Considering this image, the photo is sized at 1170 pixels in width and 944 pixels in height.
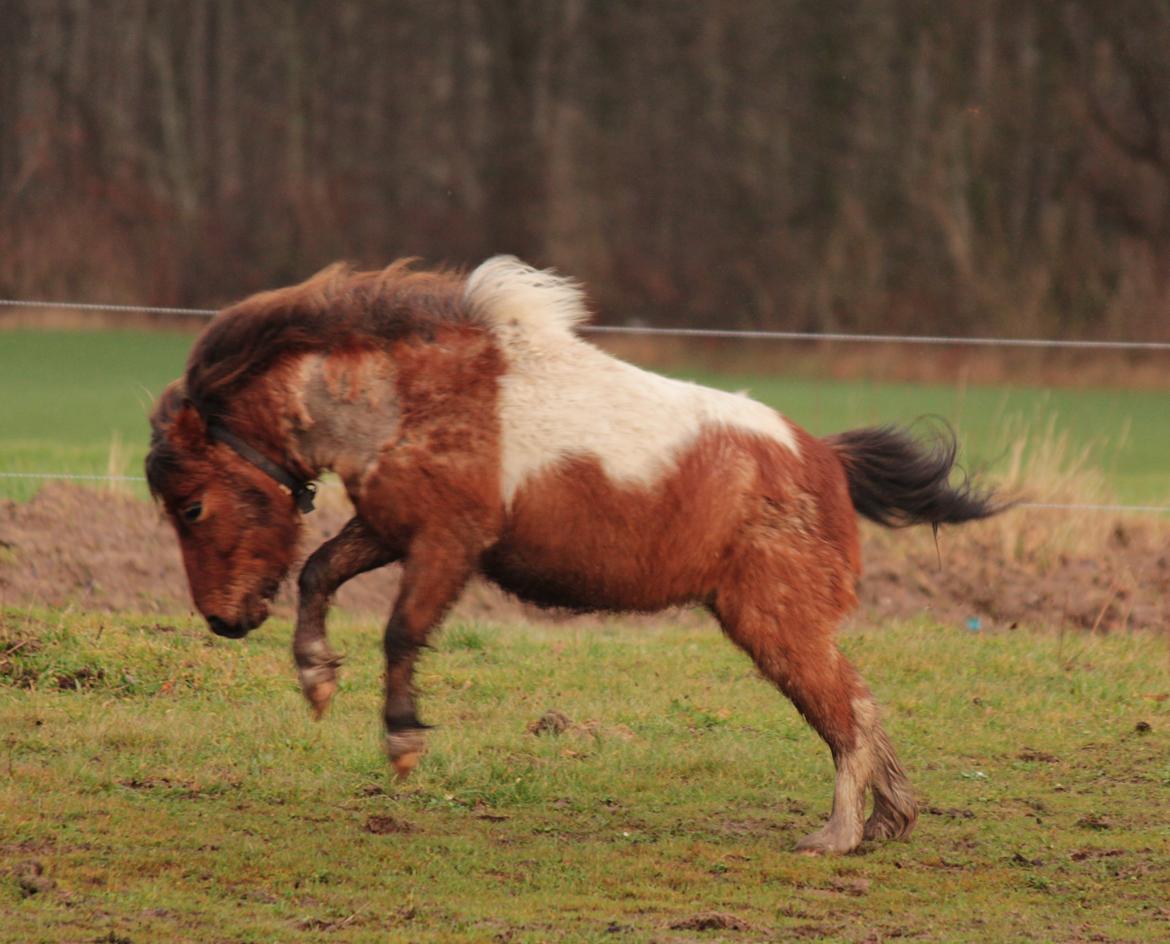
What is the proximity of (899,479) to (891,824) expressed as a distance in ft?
3.93

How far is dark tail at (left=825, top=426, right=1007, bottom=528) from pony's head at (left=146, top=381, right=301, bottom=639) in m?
1.98

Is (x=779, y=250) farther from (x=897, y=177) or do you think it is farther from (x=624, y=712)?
(x=624, y=712)

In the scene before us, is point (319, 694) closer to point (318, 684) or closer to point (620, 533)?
point (318, 684)

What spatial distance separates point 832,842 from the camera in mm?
5887

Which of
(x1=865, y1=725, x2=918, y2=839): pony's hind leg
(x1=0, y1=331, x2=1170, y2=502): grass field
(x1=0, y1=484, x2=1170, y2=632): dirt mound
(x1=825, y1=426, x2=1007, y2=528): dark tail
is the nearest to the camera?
(x1=865, y1=725, x2=918, y2=839): pony's hind leg

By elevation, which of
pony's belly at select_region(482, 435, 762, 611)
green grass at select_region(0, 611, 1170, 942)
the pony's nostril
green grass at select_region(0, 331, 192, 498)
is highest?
pony's belly at select_region(482, 435, 762, 611)

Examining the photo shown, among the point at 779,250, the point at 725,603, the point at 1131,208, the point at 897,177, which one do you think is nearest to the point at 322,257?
the point at 779,250

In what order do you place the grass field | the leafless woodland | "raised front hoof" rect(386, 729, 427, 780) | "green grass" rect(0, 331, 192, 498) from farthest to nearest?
the leafless woodland, the grass field, "green grass" rect(0, 331, 192, 498), "raised front hoof" rect(386, 729, 427, 780)

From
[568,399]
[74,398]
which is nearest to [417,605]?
[568,399]

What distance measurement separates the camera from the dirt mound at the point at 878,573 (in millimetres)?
9586

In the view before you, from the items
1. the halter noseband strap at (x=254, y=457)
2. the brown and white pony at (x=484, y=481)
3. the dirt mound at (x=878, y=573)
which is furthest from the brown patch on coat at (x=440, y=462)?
the dirt mound at (x=878, y=573)

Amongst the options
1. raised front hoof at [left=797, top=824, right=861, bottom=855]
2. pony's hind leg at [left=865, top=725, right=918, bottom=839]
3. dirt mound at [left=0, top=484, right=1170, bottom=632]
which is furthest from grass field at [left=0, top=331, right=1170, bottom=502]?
raised front hoof at [left=797, top=824, right=861, bottom=855]

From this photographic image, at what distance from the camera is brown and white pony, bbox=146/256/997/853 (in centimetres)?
558

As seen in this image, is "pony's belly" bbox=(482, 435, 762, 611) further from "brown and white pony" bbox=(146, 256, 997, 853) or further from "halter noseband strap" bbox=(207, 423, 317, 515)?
"halter noseband strap" bbox=(207, 423, 317, 515)
